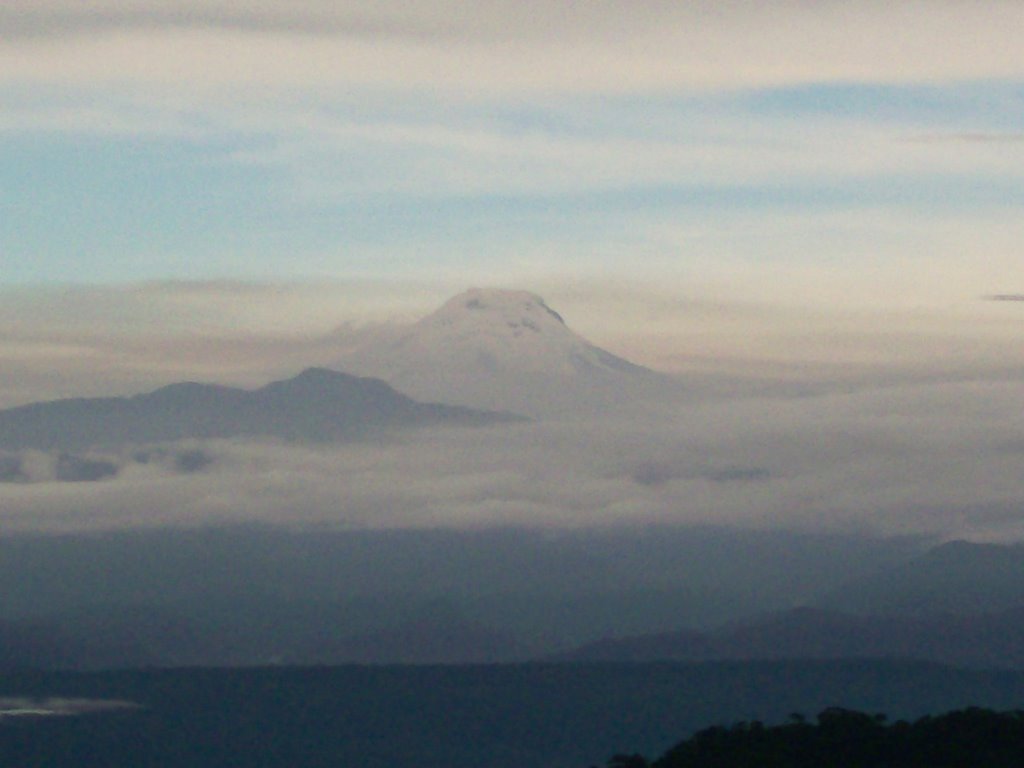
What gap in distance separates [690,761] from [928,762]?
14.4m

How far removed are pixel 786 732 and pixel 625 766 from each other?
13.1 m

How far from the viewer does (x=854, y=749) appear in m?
138

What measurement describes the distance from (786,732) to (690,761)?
7550 mm

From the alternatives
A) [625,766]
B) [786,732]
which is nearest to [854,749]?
[786,732]

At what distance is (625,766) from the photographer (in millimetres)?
132875

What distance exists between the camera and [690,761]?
13675 cm

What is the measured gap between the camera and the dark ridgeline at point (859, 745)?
134m

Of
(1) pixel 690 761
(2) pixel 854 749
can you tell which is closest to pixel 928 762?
(2) pixel 854 749

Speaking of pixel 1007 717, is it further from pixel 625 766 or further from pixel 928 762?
pixel 625 766

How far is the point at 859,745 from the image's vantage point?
138 meters

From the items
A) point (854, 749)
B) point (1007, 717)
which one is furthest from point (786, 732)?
point (1007, 717)

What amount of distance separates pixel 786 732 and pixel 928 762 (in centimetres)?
1015

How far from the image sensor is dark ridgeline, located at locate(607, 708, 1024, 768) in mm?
133500

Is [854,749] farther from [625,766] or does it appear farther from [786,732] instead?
[625,766]
